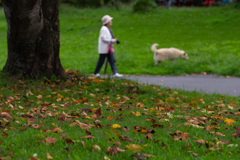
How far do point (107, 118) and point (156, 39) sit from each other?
48.2 feet

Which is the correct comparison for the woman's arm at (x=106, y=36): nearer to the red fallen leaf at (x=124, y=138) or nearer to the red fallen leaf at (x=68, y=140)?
the red fallen leaf at (x=124, y=138)

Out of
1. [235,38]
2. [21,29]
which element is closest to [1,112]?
[21,29]

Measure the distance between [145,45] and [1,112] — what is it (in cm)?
1297

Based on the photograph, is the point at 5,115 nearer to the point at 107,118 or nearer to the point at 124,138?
the point at 107,118

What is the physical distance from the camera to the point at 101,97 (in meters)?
7.09

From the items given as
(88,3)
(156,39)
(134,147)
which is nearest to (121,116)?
(134,147)

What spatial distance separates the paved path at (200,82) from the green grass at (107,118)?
1591mm

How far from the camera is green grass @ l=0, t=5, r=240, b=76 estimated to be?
41.6 feet

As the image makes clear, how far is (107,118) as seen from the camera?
507 centimetres

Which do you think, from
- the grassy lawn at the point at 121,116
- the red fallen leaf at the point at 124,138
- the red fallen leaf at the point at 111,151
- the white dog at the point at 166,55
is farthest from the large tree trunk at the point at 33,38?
the white dog at the point at 166,55

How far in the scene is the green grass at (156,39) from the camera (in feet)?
41.6

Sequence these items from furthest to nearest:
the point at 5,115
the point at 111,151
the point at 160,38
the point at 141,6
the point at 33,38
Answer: the point at 141,6 < the point at 160,38 < the point at 33,38 < the point at 5,115 < the point at 111,151

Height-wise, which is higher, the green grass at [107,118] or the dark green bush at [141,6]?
the dark green bush at [141,6]

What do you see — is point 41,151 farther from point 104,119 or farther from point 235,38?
point 235,38
